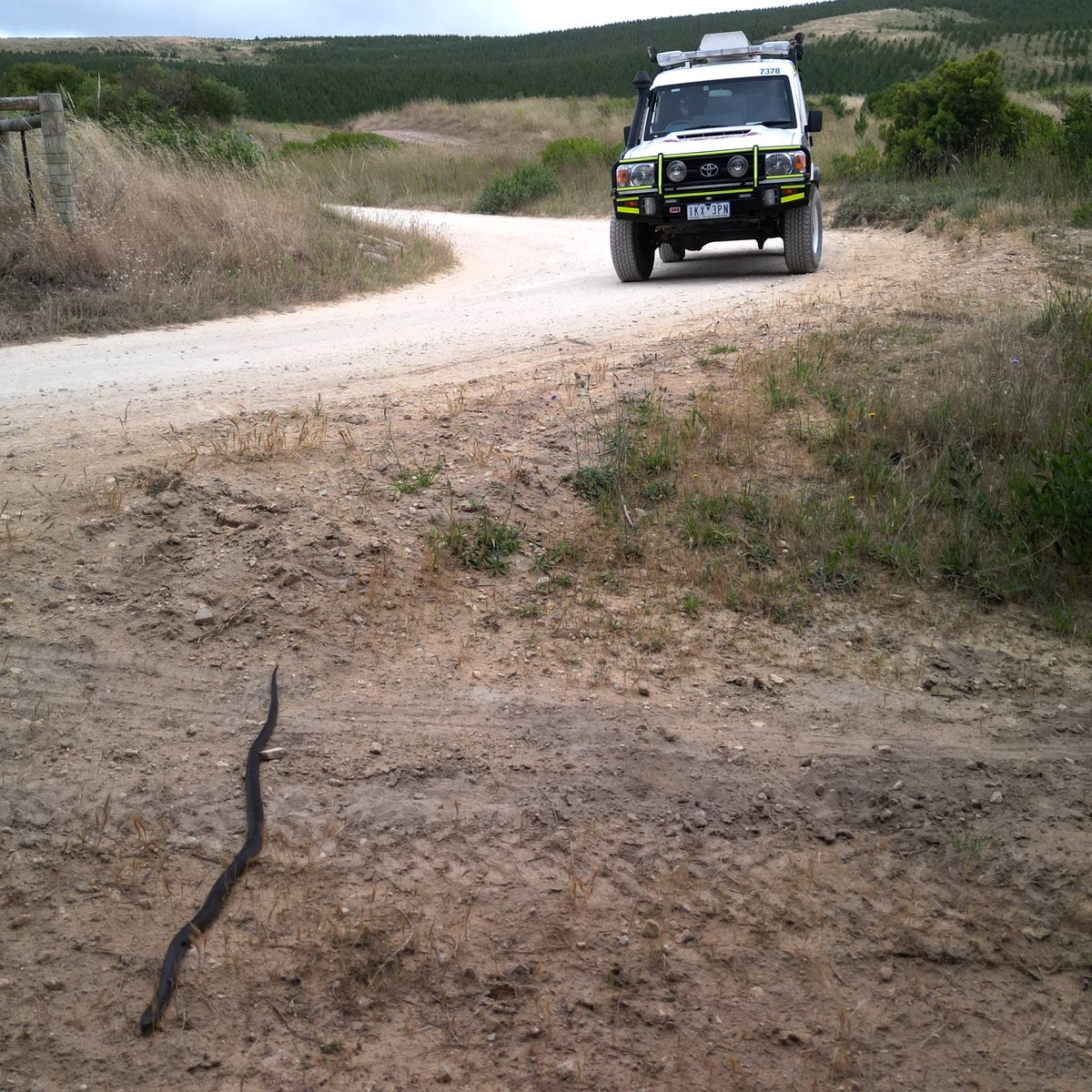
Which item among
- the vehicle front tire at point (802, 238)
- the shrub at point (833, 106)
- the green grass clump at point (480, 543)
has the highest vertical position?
the shrub at point (833, 106)

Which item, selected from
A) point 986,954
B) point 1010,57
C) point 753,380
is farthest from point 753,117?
point 1010,57

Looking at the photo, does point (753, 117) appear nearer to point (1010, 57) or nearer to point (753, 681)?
point (753, 681)

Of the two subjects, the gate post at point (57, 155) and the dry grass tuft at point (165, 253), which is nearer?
the dry grass tuft at point (165, 253)

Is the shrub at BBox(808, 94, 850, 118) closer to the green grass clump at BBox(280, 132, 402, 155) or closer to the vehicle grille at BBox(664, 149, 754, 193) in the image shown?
the green grass clump at BBox(280, 132, 402, 155)

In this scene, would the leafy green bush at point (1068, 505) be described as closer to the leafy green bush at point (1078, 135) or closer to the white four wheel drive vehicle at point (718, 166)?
the white four wheel drive vehicle at point (718, 166)

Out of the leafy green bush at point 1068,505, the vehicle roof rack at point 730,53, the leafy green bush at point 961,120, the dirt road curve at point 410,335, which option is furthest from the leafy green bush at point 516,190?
the leafy green bush at point 1068,505

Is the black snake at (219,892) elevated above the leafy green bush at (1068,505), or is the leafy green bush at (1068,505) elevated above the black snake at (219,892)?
the leafy green bush at (1068,505)

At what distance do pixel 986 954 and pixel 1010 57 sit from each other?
64417 mm

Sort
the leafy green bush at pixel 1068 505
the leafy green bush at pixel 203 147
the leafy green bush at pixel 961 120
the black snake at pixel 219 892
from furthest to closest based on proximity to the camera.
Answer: the leafy green bush at pixel 961 120
the leafy green bush at pixel 203 147
the leafy green bush at pixel 1068 505
the black snake at pixel 219 892

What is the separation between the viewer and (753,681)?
4316 millimetres

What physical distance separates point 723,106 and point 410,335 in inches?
200

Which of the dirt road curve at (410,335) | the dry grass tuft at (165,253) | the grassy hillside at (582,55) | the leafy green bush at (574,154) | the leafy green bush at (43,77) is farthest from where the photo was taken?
the grassy hillside at (582,55)

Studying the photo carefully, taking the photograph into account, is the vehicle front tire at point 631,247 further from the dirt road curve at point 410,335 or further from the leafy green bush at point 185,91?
the leafy green bush at point 185,91

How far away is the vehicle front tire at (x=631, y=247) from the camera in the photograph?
433 inches
